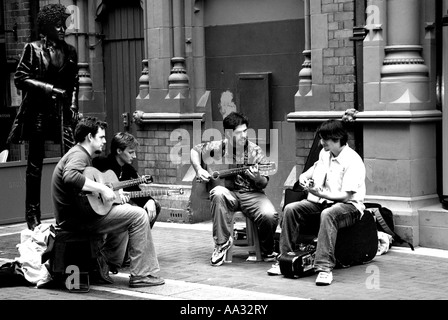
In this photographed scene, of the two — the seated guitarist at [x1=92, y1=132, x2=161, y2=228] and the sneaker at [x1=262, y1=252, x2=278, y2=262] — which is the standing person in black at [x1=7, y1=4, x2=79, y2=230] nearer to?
the seated guitarist at [x1=92, y1=132, x2=161, y2=228]

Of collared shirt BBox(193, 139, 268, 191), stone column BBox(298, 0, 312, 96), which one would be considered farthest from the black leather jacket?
stone column BBox(298, 0, 312, 96)

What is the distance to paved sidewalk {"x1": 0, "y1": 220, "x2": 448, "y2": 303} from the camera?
27.2 ft

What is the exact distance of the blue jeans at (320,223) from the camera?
29.2 feet

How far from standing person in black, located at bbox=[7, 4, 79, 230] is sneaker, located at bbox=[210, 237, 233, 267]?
2370mm

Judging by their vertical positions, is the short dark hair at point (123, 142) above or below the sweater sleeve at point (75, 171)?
above

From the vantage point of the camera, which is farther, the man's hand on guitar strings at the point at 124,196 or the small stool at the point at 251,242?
the small stool at the point at 251,242

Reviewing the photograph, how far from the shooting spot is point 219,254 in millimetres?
9859

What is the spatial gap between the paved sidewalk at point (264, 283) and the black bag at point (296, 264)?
68mm

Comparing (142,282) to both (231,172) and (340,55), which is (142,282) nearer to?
(231,172)

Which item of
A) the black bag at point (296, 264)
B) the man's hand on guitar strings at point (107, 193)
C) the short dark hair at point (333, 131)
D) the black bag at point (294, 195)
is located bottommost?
the black bag at point (296, 264)

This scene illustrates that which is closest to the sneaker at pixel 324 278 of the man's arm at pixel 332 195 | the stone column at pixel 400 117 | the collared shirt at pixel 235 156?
the man's arm at pixel 332 195

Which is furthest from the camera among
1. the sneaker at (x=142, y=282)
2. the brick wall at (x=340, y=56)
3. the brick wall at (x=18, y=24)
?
the brick wall at (x=18, y=24)

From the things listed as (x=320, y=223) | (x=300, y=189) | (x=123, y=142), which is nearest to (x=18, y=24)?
(x=123, y=142)

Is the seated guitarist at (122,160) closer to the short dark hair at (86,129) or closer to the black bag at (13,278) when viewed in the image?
the short dark hair at (86,129)
